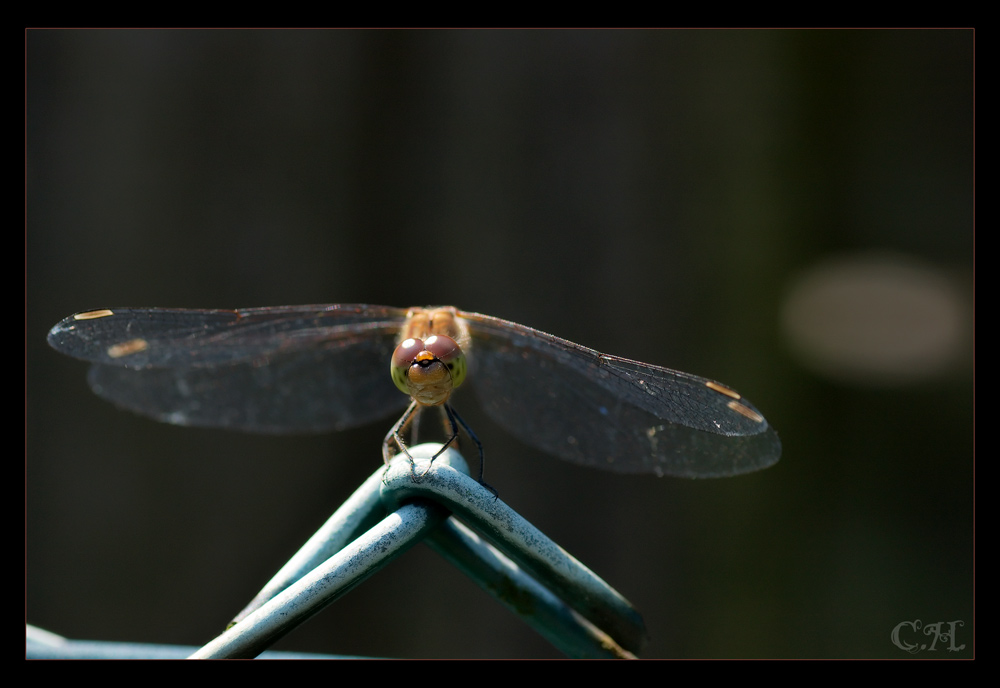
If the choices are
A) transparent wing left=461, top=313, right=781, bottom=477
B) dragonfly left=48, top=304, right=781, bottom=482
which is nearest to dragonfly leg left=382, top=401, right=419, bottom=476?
dragonfly left=48, top=304, right=781, bottom=482

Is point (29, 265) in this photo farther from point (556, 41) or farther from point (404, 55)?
point (556, 41)

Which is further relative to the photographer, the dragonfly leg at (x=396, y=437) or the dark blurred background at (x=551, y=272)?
the dark blurred background at (x=551, y=272)

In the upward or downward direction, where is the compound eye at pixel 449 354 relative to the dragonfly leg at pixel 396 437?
upward

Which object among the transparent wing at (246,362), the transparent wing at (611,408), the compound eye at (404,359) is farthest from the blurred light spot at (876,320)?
the compound eye at (404,359)

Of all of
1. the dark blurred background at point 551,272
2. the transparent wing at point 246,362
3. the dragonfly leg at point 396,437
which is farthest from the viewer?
the dark blurred background at point 551,272

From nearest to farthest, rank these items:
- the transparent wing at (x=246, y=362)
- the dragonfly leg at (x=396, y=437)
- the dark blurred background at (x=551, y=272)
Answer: the dragonfly leg at (x=396, y=437) < the transparent wing at (x=246, y=362) < the dark blurred background at (x=551, y=272)

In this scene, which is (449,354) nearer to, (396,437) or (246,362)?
(396,437)

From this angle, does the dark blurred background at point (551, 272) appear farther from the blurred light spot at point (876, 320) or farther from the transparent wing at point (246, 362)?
the transparent wing at point (246, 362)

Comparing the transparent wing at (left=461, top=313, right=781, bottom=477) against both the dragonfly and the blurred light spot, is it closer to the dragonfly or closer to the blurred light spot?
the dragonfly
